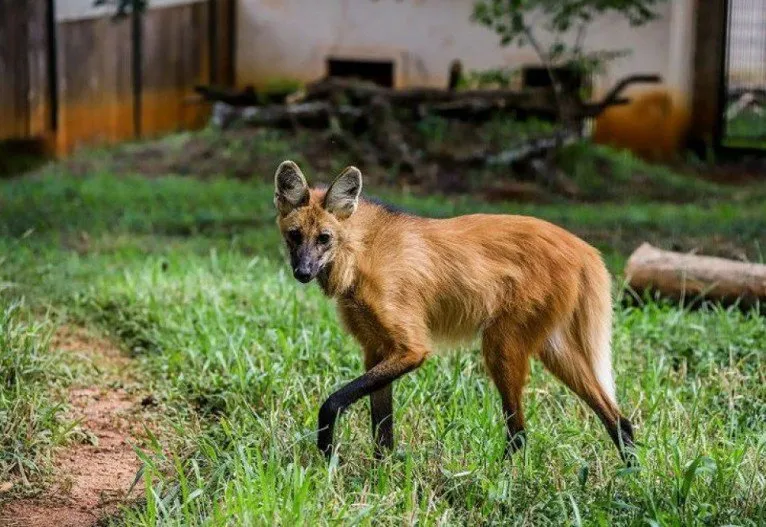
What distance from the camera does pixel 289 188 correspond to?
3.69 m

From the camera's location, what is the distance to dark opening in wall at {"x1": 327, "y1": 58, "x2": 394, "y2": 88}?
1245cm

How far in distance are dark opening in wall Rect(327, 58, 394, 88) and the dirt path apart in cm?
751

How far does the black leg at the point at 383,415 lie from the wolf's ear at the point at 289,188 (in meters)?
0.65

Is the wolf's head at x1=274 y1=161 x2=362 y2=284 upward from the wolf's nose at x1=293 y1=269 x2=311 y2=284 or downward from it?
upward

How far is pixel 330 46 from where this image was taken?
1231 cm

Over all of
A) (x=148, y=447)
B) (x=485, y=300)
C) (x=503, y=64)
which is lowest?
(x=148, y=447)

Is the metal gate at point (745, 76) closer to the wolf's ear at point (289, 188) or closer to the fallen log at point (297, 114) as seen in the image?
the fallen log at point (297, 114)

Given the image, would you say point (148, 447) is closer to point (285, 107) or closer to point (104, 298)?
point (104, 298)

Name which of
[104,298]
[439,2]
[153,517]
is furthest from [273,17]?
[153,517]

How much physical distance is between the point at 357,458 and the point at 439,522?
57 cm

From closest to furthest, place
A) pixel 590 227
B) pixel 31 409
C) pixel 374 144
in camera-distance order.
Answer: pixel 31 409 < pixel 590 227 < pixel 374 144

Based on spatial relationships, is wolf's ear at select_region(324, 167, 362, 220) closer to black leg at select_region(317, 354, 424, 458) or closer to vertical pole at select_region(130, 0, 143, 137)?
black leg at select_region(317, 354, 424, 458)

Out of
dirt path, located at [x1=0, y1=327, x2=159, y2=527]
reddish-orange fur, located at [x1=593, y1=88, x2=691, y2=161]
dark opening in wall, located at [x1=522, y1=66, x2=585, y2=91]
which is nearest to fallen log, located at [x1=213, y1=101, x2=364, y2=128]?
dark opening in wall, located at [x1=522, y1=66, x2=585, y2=91]

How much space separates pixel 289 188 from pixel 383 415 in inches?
31.7
